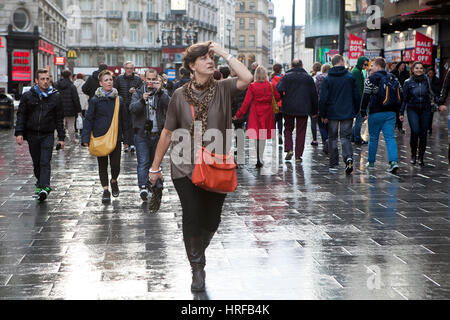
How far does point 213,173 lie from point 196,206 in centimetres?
36

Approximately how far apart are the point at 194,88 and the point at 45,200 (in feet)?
16.4

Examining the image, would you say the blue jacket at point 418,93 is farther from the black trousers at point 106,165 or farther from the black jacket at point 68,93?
the black jacket at point 68,93

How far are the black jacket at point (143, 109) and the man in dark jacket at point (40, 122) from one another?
3.81 feet

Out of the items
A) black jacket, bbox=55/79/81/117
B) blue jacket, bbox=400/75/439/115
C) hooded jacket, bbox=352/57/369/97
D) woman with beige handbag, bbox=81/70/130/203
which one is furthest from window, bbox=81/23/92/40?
woman with beige handbag, bbox=81/70/130/203

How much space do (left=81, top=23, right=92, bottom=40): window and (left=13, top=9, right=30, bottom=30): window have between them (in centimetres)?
3821

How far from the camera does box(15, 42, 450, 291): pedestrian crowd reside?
18.0 ft

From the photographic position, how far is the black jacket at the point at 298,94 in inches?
557

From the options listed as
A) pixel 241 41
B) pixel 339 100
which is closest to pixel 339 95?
pixel 339 100

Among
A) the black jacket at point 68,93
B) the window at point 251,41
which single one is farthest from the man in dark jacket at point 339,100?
the window at point 251,41

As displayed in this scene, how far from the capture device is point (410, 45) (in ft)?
113

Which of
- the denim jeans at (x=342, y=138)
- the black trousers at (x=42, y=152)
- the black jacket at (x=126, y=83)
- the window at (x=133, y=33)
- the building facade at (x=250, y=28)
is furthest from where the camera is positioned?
the building facade at (x=250, y=28)

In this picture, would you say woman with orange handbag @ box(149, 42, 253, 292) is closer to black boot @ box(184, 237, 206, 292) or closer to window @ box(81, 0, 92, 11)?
black boot @ box(184, 237, 206, 292)

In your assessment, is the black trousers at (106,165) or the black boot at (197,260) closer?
the black boot at (197,260)
